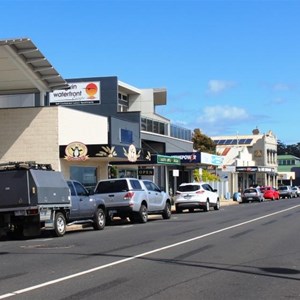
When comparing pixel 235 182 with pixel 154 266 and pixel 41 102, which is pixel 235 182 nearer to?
pixel 41 102

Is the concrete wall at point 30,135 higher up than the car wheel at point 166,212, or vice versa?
the concrete wall at point 30,135

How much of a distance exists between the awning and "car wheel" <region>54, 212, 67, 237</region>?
9347 mm

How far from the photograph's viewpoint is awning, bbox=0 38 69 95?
2448cm

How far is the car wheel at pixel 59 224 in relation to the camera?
17375mm

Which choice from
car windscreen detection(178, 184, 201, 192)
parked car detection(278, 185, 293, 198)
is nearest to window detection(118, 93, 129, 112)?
car windscreen detection(178, 184, 201, 192)

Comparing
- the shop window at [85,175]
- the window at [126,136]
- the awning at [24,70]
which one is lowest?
the shop window at [85,175]

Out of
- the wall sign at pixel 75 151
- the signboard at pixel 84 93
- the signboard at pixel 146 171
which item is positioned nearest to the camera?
the wall sign at pixel 75 151

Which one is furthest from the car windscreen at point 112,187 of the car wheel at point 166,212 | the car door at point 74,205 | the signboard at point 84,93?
the signboard at point 84,93

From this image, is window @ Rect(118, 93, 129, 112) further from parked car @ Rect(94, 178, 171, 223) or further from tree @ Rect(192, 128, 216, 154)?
tree @ Rect(192, 128, 216, 154)

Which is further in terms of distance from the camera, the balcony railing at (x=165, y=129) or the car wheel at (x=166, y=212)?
the balcony railing at (x=165, y=129)

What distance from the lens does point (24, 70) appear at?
26.3m

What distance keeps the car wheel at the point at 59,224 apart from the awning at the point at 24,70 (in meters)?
9.35

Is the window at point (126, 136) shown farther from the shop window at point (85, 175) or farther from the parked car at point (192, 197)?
the parked car at point (192, 197)

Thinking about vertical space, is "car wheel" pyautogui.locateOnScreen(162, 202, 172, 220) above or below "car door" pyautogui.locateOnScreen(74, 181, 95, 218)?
below
